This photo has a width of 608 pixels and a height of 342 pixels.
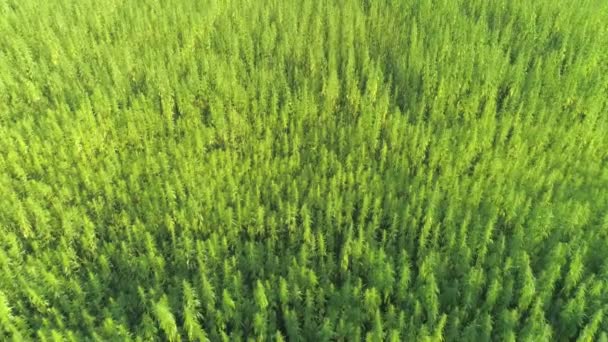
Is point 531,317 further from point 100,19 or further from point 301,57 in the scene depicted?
point 100,19

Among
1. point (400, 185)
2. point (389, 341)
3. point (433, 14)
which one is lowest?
point (389, 341)

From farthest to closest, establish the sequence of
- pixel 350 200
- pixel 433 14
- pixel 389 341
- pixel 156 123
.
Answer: pixel 433 14 < pixel 156 123 < pixel 350 200 < pixel 389 341

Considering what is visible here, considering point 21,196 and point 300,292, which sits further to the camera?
point 21,196

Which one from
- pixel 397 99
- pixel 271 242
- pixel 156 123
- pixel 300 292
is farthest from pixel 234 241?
pixel 397 99

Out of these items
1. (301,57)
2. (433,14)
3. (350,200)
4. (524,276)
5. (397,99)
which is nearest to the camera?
(524,276)

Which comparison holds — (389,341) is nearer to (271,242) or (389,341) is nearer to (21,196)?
(271,242)

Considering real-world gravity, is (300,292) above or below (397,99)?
below

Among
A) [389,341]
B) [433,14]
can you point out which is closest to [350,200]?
[389,341]
